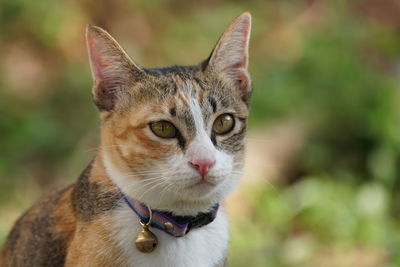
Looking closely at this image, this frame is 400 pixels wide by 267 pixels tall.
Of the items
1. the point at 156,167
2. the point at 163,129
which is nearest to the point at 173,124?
the point at 163,129

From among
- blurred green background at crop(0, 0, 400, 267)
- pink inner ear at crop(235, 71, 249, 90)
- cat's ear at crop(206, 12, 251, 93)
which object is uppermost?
cat's ear at crop(206, 12, 251, 93)

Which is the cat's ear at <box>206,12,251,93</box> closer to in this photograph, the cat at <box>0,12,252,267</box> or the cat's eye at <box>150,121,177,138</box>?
the cat at <box>0,12,252,267</box>

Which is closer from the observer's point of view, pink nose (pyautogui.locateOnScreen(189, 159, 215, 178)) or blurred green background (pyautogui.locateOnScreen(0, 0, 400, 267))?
pink nose (pyautogui.locateOnScreen(189, 159, 215, 178))

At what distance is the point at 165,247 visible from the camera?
3.08m

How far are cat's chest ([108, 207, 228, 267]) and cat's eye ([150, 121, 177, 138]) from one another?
Answer: 0.40 meters

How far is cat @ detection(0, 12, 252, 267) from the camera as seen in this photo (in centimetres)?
296

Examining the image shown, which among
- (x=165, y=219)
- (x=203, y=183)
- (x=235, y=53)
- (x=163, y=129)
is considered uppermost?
(x=235, y=53)

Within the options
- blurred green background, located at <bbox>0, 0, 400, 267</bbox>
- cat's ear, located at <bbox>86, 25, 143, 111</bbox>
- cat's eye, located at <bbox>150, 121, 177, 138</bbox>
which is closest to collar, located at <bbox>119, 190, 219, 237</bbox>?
cat's eye, located at <bbox>150, 121, 177, 138</bbox>

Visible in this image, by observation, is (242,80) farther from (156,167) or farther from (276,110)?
(276,110)

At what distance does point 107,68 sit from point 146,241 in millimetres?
811

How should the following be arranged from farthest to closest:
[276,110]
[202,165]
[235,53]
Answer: [276,110] → [235,53] → [202,165]

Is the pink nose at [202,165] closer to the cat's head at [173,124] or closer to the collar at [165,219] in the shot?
the cat's head at [173,124]

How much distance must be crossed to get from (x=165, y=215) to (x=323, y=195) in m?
3.01

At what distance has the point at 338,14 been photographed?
28.3 ft
